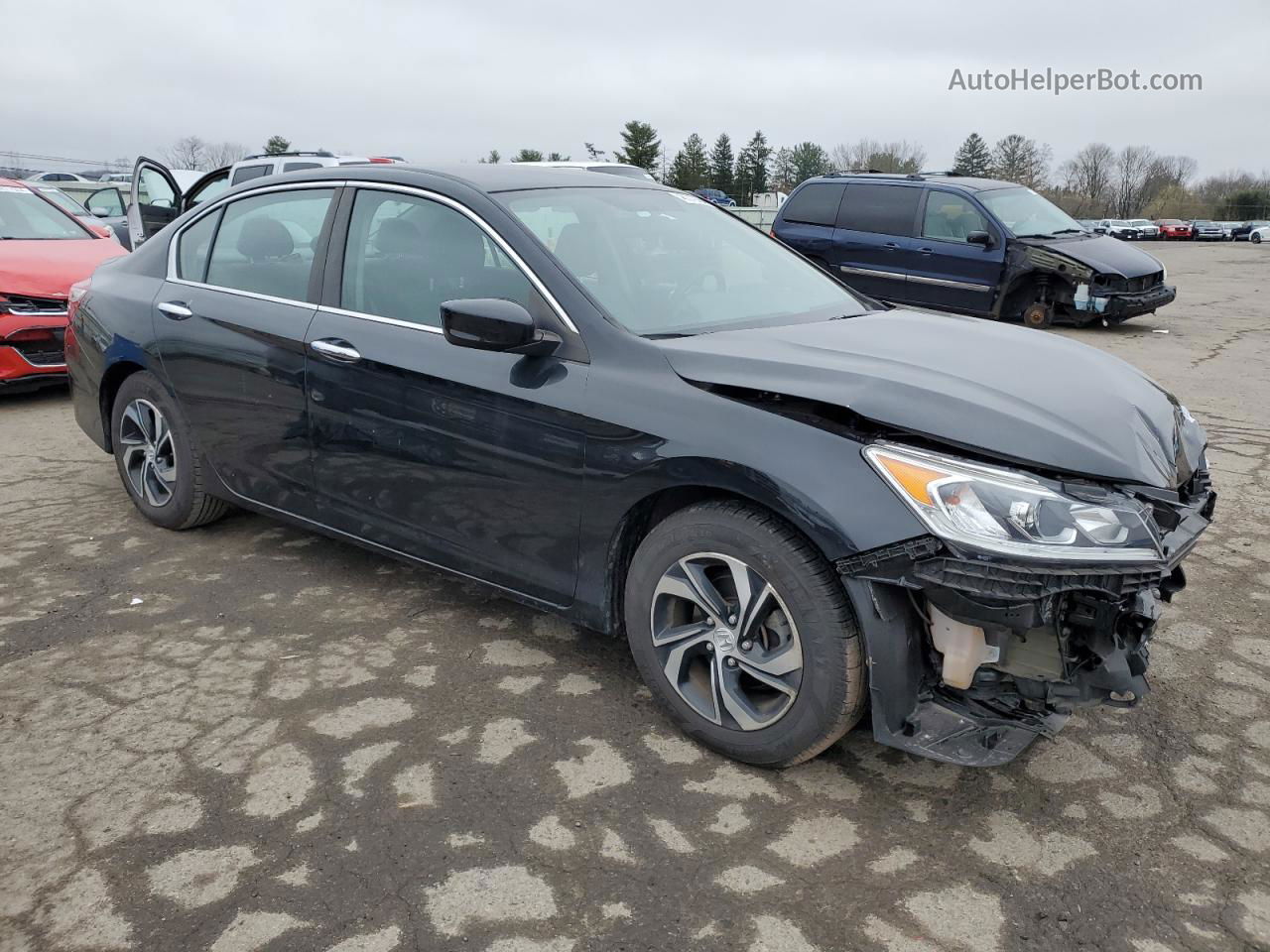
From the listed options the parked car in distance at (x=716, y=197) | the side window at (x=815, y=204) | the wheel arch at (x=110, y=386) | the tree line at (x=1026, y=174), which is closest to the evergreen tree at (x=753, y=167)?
the tree line at (x=1026, y=174)

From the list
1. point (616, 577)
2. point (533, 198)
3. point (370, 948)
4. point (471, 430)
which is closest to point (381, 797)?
point (370, 948)

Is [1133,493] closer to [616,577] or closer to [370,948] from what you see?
[616,577]

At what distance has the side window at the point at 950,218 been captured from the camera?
11258 millimetres

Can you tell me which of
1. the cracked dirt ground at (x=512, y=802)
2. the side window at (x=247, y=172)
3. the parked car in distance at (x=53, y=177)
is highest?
the parked car in distance at (x=53, y=177)

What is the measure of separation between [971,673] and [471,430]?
1677mm

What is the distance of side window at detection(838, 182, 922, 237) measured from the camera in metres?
11.6

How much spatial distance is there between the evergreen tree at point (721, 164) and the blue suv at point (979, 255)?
70.8 m

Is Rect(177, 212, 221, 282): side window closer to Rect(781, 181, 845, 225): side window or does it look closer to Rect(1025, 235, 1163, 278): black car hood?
Rect(781, 181, 845, 225): side window

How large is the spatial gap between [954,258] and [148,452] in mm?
9259

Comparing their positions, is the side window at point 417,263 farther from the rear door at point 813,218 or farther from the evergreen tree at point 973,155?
the evergreen tree at point 973,155

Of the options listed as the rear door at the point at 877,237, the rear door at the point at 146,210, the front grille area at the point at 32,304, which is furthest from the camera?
the rear door at the point at 877,237

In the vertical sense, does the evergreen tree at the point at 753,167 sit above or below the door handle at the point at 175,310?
above

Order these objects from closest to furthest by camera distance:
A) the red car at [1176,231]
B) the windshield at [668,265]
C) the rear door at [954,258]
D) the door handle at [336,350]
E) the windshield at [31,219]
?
the windshield at [668,265], the door handle at [336,350], the windshield at [31,219], the rear door at [954,258], the red car at [1176,231]

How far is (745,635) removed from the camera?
2.67 m
